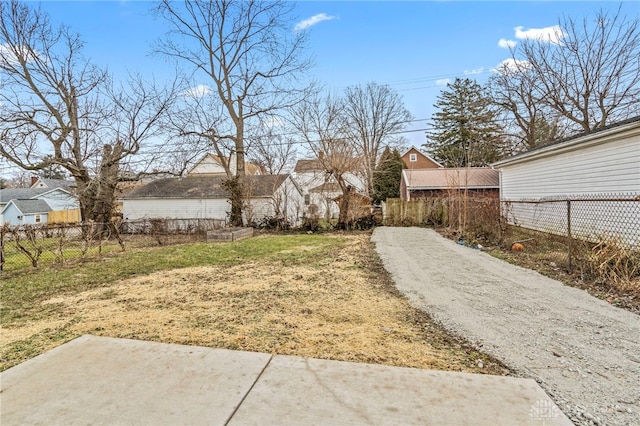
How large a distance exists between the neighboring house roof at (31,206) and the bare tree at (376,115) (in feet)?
100

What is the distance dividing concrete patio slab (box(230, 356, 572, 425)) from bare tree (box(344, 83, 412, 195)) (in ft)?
89.9

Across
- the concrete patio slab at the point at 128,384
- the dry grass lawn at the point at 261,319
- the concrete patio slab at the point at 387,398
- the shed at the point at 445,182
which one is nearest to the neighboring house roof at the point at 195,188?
the shed at the point at 445,182

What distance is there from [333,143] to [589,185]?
954cm

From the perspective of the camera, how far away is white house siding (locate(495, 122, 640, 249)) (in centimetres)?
678

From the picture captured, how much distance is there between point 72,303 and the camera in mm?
4238

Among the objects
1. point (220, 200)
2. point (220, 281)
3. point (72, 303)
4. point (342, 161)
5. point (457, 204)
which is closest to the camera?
point (72, 303)

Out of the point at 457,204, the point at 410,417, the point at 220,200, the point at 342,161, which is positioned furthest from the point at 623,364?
the point at 220,200

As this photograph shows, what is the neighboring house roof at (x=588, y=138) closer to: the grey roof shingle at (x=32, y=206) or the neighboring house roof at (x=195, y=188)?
the neighboring house roof at (x=195, y=188)

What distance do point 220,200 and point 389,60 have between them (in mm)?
12659

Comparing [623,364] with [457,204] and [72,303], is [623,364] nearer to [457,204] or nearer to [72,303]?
[72,303]

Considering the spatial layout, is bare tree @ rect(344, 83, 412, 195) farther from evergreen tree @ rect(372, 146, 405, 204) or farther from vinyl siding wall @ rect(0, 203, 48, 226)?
vinyl siding wall @ rect(0, 203, 48, 226)

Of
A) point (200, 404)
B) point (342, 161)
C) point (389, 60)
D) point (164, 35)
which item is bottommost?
point (200, 404)

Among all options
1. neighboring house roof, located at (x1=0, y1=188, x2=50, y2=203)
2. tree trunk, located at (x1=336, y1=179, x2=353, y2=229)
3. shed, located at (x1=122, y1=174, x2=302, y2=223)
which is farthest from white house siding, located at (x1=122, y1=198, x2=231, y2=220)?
neighboring house roof, located at (x1=0, y1=188, x2=50, y2=203)

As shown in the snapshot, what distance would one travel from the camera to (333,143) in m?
14.6
